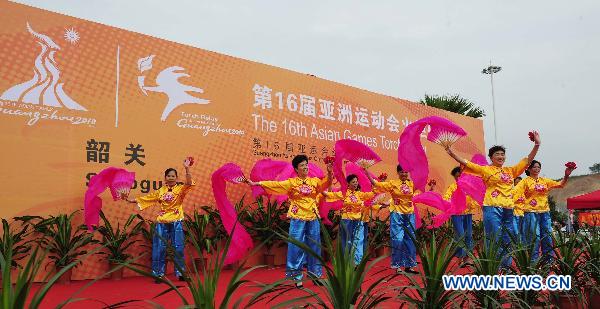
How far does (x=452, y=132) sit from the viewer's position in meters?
4.10

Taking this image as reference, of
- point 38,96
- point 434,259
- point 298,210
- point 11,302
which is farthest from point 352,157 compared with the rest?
point 11,302

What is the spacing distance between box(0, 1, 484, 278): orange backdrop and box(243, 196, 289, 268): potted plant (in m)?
0.40

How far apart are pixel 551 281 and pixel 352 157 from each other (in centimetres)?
271

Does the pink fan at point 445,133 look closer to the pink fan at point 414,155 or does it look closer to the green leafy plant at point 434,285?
the pink fan at point 414,155

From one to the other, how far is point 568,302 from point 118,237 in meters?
4.18

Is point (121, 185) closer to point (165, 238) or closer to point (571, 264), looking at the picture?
point (165, 238)

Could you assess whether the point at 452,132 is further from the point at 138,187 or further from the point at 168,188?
the point at 138,187

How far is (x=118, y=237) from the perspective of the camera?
16.0ft

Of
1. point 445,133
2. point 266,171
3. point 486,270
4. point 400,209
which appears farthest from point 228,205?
point 486,270

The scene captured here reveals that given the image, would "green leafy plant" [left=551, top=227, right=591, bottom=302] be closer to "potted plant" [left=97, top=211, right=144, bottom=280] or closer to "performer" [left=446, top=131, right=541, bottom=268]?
"performer" [left=446, top=131, right=541, bottom=268]

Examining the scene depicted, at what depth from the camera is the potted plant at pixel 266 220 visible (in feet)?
19.2

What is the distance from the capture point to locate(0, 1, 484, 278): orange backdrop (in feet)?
15.2

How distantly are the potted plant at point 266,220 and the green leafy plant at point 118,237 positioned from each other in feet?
4.52
